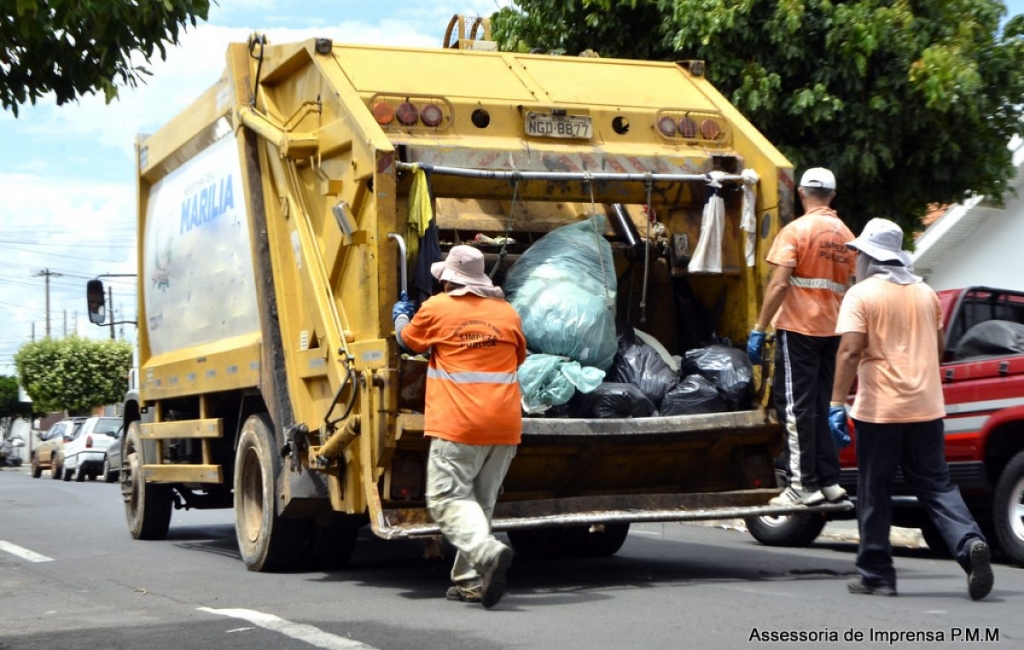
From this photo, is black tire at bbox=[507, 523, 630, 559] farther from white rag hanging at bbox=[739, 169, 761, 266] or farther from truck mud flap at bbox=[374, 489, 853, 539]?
white rag hanging at bbox=[739, 169, 761, 266]

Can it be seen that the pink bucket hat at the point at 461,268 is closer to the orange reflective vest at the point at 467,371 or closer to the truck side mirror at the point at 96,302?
the orange reflective vest at the point at 467,371

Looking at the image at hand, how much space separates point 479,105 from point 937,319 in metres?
2.62

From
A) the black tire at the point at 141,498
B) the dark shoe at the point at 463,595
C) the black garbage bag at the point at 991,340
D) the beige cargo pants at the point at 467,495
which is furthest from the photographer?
the black tire at the point at 141,498

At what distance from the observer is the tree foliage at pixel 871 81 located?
451 inches

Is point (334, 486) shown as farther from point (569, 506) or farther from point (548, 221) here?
point (548, 221)

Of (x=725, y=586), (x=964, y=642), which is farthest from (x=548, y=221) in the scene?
(x=964, y=642)

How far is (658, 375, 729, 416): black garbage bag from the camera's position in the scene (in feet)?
24.8

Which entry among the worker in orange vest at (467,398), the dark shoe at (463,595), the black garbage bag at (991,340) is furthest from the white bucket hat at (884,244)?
the black garbage bag at (991,340)

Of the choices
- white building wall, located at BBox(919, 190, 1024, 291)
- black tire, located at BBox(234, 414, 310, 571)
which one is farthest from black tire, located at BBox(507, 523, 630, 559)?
white building wall, located at BBox(919, 190, 1024, 291)

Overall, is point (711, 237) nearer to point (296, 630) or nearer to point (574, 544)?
point (574, 544)

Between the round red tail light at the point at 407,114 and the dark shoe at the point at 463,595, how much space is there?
239 centimetres

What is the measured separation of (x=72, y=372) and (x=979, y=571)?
4892cm

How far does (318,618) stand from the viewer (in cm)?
641

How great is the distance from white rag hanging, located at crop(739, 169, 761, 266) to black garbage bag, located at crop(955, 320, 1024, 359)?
230cm
